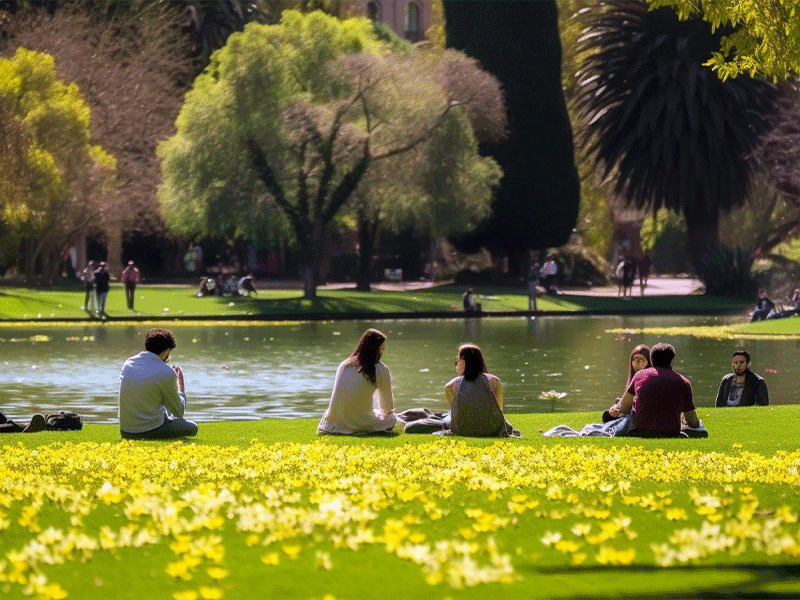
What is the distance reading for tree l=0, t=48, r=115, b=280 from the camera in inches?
2080

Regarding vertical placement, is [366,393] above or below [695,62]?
below

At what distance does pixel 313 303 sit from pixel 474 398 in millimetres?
36931

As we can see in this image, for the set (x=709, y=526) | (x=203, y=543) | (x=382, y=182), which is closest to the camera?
(x=203, y=543)

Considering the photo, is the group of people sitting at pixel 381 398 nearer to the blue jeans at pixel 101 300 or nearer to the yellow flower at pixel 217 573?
the yellow flower at pixel 217 573

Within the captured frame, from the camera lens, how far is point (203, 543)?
8.84m

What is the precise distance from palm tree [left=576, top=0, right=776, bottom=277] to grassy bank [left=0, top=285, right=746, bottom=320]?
6594mm

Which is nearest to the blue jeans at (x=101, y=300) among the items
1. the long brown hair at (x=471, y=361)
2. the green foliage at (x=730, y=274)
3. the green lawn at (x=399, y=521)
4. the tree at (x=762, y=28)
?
the green foliage at (x=730, y=274)

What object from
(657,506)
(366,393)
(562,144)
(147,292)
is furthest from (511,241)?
(657,506)

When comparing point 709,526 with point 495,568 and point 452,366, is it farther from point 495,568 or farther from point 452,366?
point 452,366

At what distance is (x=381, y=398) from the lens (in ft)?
52.2

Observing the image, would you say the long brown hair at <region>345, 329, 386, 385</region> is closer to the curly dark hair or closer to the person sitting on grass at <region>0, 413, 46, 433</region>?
the curly dark hair

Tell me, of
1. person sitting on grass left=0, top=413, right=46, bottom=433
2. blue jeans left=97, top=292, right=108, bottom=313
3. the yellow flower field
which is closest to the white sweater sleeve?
the yellow flower field

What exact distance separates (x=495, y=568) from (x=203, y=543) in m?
1.61

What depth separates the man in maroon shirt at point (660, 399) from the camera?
1516 centimetres
